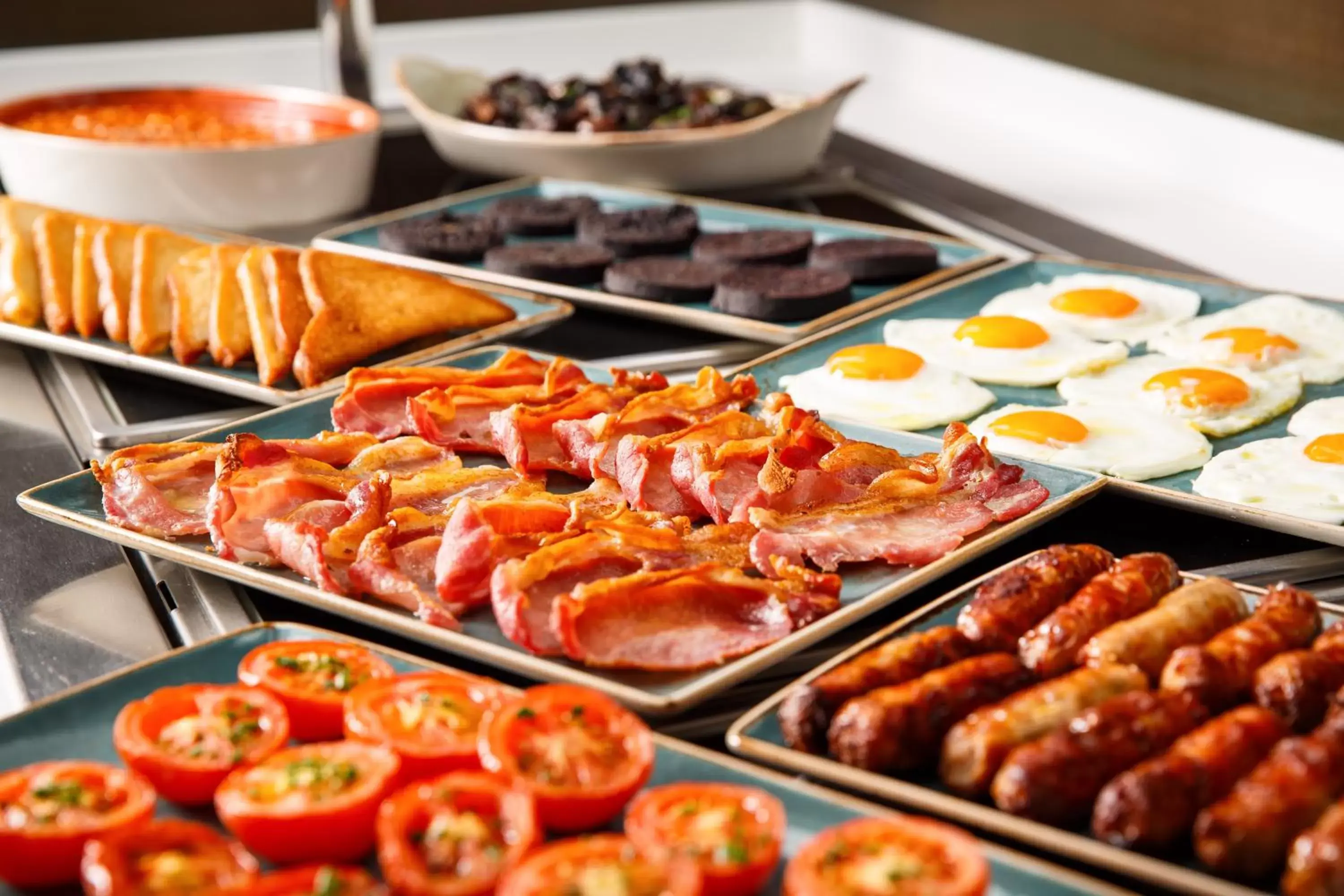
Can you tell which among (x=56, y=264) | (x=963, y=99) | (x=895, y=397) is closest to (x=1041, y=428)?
(x=895, y=397)

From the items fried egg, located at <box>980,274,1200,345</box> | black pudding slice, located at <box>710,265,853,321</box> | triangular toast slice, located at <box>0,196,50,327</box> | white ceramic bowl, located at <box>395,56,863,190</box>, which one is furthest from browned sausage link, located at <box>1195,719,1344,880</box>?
white ceramic bowl, located at <box>395,56,863,190</box>

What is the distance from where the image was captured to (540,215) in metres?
4.19

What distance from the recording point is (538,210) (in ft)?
13.9

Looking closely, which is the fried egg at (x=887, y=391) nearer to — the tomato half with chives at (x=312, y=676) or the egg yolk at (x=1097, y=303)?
the egg yolk at (x=1097, y=303)

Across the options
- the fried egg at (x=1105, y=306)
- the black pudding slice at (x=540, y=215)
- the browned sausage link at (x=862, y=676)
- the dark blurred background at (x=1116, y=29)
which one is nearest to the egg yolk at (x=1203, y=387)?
the fried egg at (x=1105, y=306)

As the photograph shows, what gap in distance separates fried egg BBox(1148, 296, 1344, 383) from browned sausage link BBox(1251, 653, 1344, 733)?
1400 mm

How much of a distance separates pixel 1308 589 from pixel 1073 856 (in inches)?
36.1

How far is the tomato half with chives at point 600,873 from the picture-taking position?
1.42 m

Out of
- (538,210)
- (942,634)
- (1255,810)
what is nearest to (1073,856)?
(1255,810)

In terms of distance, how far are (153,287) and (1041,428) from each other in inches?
76.3

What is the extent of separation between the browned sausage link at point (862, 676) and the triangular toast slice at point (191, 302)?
1890 mm

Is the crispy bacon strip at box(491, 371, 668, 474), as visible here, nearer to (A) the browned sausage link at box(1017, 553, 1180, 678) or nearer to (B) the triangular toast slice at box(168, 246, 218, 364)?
(B) the triangular toast slice at box(168, 246, 218, 364)

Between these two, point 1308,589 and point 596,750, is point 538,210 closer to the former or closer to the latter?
point 1308,589

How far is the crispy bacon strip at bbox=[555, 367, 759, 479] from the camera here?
2.68 metres
